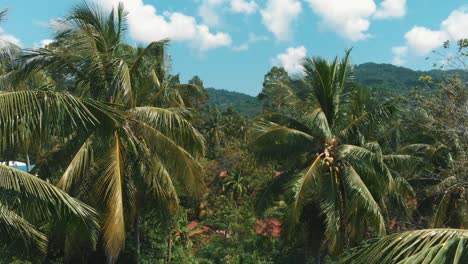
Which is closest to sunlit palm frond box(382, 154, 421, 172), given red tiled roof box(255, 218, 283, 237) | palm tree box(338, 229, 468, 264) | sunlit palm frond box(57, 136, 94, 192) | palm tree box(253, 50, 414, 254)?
palm tree box(253, 50, 414, 254)

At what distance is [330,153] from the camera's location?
1352 centimetres

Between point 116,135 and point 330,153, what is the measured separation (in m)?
5.75

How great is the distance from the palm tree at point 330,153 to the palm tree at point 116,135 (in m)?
2.48

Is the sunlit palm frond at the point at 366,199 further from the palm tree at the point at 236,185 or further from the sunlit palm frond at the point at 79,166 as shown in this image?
the palm tree at the point at 236,185

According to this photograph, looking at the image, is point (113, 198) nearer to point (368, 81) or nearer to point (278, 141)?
point (278, 141)

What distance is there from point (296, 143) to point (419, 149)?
261 inches

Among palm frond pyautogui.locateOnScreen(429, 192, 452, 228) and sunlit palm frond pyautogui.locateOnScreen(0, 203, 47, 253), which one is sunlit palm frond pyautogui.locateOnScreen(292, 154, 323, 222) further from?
sunlit palm frond pyautogui.locateOnScreen(0, 203, 47, 253)

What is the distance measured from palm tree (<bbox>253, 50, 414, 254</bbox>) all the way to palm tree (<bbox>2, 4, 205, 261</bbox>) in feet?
8.13

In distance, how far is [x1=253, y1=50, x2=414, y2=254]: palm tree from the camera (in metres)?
12.6

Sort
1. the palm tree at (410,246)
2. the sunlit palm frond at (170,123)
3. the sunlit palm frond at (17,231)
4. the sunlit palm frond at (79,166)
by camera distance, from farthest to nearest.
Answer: the sunlit palm frond at (170,123) < the sunlit palm frond at (79,166) < the sunlit palm frond at (17,231) < the palm tree at (410,246)

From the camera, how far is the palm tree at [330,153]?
12.6m

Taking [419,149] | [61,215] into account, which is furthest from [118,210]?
[419,149]

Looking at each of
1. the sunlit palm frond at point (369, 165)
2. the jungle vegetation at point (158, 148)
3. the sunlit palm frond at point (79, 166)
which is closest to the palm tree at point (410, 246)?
the jungle vegetation at point (158, 148)

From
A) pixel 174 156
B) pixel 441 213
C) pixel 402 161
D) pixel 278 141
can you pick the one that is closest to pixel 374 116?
pixel 402 161
